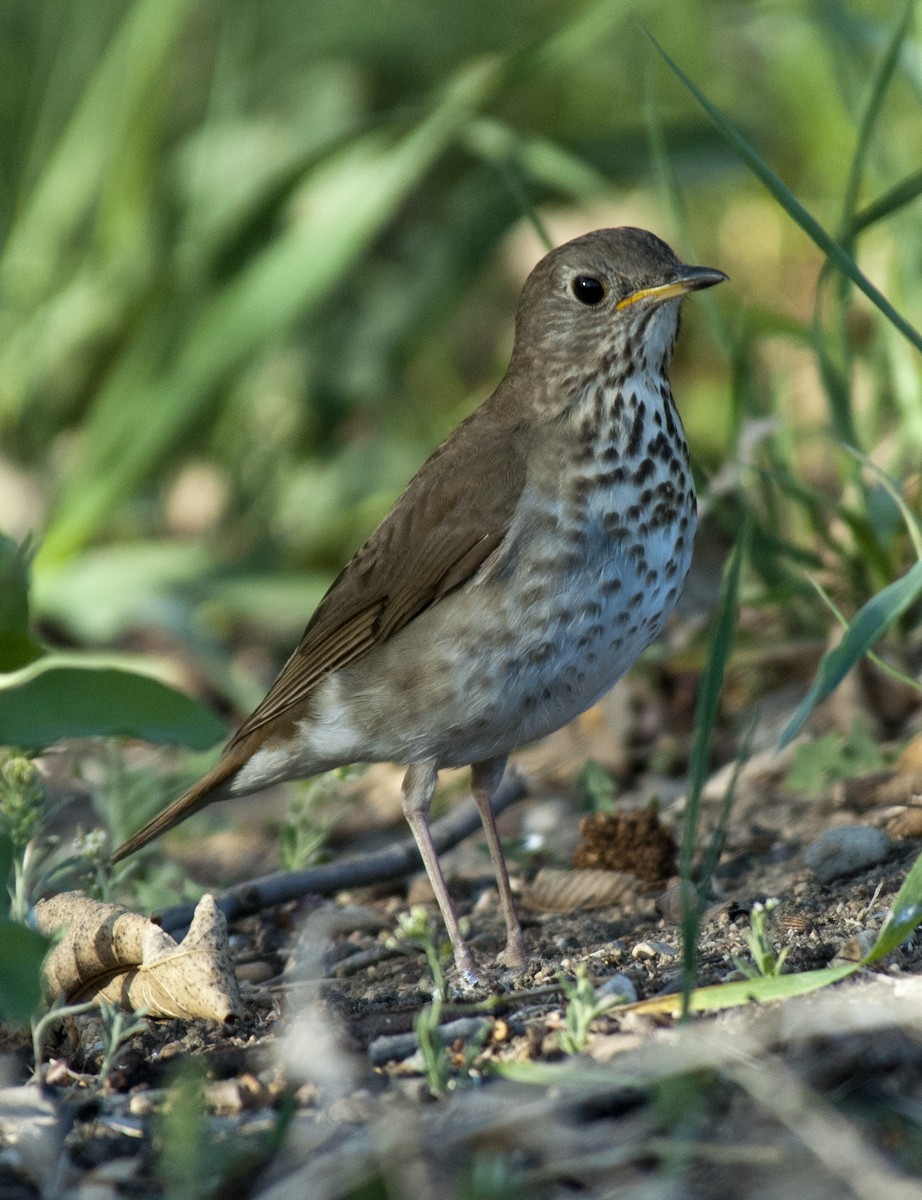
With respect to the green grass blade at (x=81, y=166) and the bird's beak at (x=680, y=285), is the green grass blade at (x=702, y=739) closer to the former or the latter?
the bird's beak at (x=680, y=285)

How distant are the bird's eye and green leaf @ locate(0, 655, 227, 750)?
4.58 feet

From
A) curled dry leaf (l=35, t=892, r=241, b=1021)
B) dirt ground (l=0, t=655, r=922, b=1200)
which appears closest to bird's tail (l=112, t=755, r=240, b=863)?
dirt ground (l=0, t=655, r=922, b=1200)

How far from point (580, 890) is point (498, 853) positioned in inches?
8.2

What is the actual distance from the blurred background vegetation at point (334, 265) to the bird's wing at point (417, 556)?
1.21 meters

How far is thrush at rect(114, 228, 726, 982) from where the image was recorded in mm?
3432

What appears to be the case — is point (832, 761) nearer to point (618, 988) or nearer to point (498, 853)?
point (498, 853)

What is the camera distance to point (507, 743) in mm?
3648

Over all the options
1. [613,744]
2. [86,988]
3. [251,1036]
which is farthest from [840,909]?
[613,744]

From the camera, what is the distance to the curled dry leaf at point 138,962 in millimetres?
2830

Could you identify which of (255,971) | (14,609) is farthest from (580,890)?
(14,609)

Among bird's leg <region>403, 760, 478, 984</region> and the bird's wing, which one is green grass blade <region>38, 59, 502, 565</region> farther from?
bird's leg <region>403, 760, 478, 984</region>

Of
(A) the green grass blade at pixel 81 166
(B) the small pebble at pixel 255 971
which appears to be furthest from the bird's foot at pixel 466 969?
(A) the green grass blade at pixel 81 166

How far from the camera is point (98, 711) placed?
2.81 m

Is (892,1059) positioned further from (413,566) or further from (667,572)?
(413,566)
